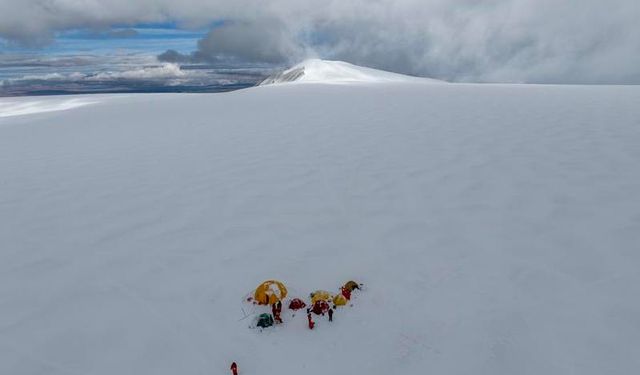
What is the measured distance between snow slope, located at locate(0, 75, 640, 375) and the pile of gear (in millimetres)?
105

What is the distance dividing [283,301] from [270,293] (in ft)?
0.53

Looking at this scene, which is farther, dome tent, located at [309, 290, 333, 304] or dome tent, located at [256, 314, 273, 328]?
dome tent, located at [309, 290, 333, 304]

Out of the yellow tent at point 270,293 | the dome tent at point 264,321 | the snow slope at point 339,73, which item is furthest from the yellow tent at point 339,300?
the snow slope at point 339,73

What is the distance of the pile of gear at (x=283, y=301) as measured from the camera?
3510mm

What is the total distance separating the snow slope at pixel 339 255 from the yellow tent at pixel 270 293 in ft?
0.71

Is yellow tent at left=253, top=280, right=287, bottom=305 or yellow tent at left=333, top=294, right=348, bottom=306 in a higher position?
yellow tent at left=333, top=294, right=348, bottom=306

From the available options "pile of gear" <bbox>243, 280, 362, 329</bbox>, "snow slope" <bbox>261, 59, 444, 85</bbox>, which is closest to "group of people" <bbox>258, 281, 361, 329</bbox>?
"pile of gear" <bbox>243, 280, 362, 329</bbox>

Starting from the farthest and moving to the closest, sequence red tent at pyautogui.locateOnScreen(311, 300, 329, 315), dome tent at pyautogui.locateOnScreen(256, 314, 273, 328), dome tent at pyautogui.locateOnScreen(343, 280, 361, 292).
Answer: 1. dome tent at pyautogui.locateOnScreen(343, 280, 361, 292)
2. red tent at pyautogui.locateOnScreen(311, 300, 329, 315)
3. dome tent at pyautogui.locateOnScreen(256, 314, 273, 328)

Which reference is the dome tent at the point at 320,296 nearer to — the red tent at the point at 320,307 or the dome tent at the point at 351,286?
the red tent at the point at 320,307

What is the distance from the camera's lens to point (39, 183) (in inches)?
297

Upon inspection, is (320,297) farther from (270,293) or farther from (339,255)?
(339,255)

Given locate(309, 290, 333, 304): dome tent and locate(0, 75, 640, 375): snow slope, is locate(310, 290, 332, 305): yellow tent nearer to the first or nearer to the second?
locate(309, 290, 333, 304): dome tent

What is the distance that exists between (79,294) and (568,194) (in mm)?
→ 6140

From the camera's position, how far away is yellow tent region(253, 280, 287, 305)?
369 centimetres
